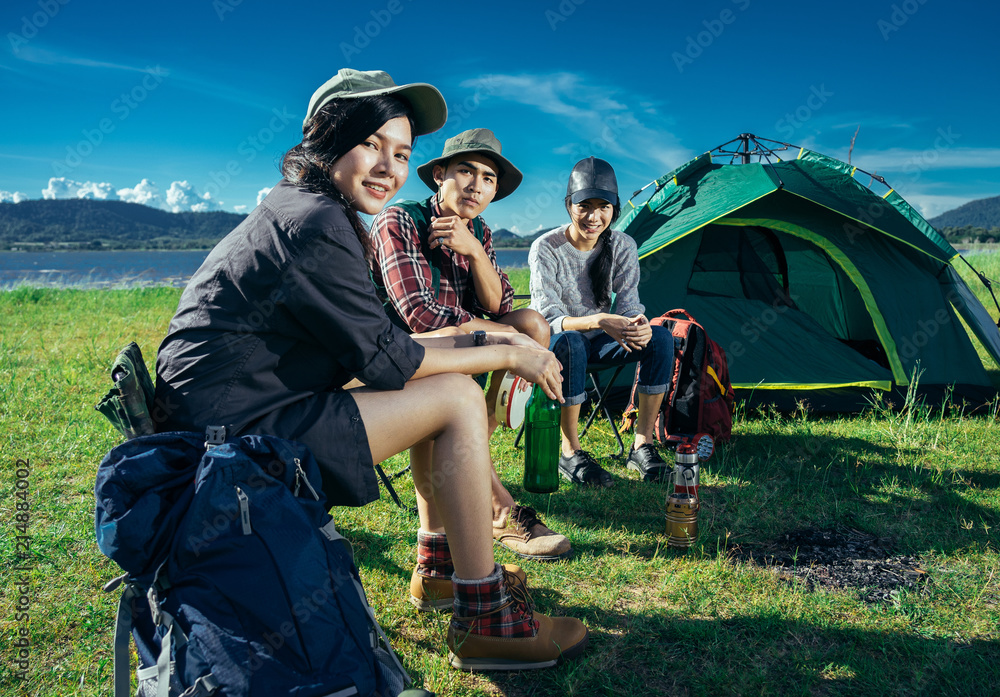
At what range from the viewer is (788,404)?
4.43 metres

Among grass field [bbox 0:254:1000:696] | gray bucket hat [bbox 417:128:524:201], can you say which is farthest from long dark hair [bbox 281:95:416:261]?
grass field [bbox 0:254:1000:696]

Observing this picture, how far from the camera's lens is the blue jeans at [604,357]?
344 centimetres

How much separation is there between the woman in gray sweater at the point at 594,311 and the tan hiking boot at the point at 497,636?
Answer: 1472 mm

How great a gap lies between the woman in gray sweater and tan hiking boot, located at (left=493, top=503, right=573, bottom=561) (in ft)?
2.28

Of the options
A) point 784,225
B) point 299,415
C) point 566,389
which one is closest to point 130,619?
point 299,415

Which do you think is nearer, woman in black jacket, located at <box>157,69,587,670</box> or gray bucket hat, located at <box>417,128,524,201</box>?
woman in black jacket, located at <box>157,69,587,670</box>

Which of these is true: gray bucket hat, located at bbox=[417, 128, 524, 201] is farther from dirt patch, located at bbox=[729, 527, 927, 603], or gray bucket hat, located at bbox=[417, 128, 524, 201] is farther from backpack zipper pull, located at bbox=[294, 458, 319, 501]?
dirt patch, located at bbox=[729, 527, 927, 603]

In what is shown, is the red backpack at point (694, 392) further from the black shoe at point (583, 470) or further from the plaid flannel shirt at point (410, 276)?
the plaid flannel shirt at point (410, 276)

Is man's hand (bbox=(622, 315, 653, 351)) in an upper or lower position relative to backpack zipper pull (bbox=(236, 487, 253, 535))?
upper

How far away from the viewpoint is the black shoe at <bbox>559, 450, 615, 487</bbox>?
10.7ft

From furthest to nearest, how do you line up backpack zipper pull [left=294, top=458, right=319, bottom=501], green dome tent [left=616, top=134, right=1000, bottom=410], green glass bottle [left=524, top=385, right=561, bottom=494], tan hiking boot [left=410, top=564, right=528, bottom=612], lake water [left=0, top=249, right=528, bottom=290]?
lake water [left=0, top=249, right=528, bottom=290]
green dome tent [left=616, top=134, right=1000, bottom=410]
green glass bottle [left=524, top=385, right=561, bottom=494]
tan hiking boot [left=410, top=564, right=528, bottom=612]
backpack zipper pull [left=294, top=458, right=319, bottom=501]

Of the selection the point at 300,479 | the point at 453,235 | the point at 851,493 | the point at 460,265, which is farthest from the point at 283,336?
the point at 851,493

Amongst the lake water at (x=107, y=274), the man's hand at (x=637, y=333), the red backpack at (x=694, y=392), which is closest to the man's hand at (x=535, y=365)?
the man's hand at (x=637, y=333)

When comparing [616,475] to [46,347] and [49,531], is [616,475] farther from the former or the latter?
[46,347]
